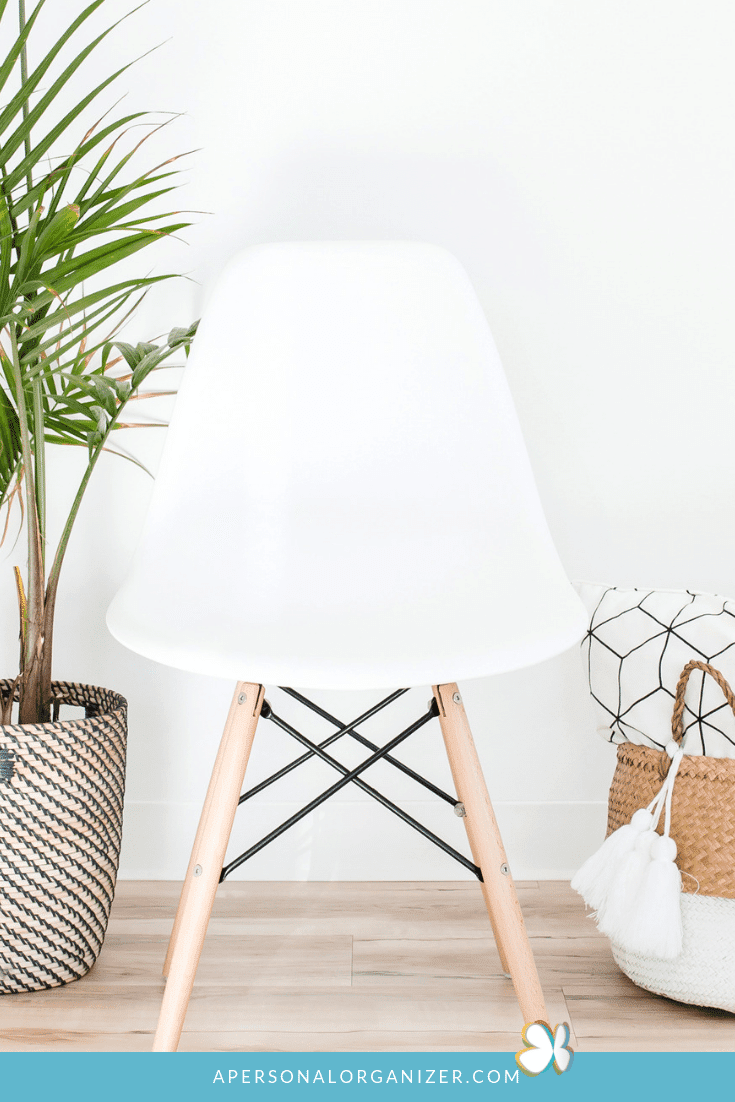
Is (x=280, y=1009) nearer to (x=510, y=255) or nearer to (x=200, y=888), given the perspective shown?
(x=200, y=888)

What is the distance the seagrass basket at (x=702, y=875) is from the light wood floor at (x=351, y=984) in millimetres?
53

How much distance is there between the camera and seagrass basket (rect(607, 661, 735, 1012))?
1.03m

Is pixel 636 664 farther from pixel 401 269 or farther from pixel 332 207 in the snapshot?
pixel 332 207

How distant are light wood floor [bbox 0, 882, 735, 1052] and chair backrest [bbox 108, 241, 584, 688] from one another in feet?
1.62

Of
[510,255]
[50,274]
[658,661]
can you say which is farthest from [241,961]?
[510,255]

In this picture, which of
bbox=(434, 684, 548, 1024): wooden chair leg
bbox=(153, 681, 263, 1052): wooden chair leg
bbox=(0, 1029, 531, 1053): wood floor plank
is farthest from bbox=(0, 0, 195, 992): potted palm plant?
bbox=(434, 684, 548, 1024): wooden chair leg

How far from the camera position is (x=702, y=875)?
104cm

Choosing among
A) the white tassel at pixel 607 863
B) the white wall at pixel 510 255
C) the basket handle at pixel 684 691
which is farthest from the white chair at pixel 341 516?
the white wall at pixel 510 255

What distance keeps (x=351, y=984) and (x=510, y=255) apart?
102 centimetres
